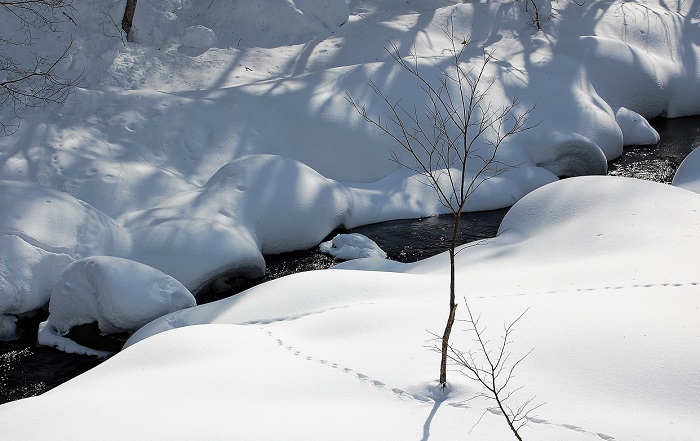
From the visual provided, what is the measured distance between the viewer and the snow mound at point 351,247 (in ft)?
29.9

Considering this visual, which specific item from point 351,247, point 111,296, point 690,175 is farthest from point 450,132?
point 111,296

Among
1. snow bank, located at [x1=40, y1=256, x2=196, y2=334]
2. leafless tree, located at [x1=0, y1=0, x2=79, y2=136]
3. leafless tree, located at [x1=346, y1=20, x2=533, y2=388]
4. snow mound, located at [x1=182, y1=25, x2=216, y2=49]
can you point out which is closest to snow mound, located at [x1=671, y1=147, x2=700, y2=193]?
leafless tree, located at [x1=346, y1=20, x2=533, y2=388]

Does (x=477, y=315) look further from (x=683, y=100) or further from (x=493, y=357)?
(x=683, y=100)

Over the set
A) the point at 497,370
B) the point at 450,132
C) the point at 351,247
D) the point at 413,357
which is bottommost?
the point at 351,247

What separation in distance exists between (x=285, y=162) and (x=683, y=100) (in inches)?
311

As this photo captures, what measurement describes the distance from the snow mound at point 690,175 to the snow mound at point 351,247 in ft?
12.3

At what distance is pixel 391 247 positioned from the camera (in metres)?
9.47

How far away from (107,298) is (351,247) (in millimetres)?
2936

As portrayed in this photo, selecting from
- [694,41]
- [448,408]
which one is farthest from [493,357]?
[694,41]

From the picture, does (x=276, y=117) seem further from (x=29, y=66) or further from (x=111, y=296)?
(x=111, y=296)

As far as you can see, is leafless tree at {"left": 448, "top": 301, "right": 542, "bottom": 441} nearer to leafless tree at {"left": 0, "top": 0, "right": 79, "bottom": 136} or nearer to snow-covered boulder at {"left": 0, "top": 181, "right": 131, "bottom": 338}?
snow-covered boulder at {"left": 0, "top": 181, "right": 131, "bottom": 338}

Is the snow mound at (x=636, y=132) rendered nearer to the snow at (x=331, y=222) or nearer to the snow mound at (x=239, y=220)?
the snow at (x=331, y=222)

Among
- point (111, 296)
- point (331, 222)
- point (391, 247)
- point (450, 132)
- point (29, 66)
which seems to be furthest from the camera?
point (29, 66)

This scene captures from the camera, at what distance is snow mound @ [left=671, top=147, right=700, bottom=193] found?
946 cm
